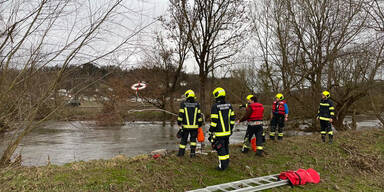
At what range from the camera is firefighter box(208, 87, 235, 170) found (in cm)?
548

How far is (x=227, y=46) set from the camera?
464 inches

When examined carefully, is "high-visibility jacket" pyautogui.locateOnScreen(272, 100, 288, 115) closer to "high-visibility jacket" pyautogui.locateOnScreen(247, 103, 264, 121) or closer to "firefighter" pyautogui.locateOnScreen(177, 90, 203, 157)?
"high-visibility jacket" pyautogui.locateOnScreen(247, 103, 264, 121)

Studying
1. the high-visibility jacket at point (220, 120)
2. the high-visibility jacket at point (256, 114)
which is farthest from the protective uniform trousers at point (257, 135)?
the high-visibility jacket at point (220, 120)

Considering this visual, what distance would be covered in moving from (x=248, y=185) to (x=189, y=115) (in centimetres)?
239

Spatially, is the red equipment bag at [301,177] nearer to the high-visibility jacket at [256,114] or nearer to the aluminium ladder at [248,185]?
the aluminium ladder at [248,185]

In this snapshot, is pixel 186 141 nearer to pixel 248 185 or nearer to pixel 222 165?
pixel 222 165

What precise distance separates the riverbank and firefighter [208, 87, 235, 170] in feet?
1.18

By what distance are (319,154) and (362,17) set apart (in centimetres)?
908

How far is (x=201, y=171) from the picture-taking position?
5.33 metres

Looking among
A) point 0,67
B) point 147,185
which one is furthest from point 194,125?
point 0,67

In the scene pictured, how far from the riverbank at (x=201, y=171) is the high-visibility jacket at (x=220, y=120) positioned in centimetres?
88

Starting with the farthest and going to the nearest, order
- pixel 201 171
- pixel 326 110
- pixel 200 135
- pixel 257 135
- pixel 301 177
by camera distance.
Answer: pixel 326 110 → pixel 257 135 → pixel 200 135 → pixel 201 171 → pixel 301 177

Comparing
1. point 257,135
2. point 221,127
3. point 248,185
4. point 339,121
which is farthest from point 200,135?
point 339,121

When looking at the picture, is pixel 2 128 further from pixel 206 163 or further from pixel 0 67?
pixel 206 163
